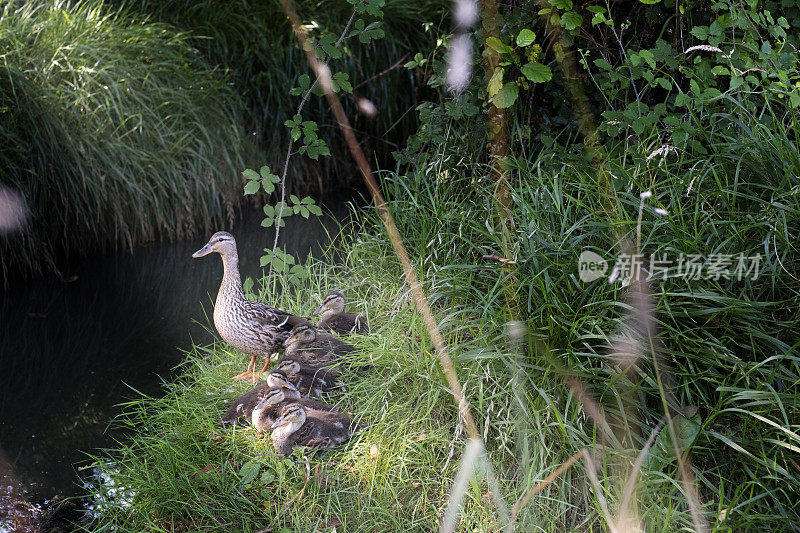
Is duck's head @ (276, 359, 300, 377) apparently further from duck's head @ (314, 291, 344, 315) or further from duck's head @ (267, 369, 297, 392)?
duck's head @ (314, 291, 344, 315)

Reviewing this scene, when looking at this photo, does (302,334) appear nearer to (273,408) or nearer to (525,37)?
(273,408)

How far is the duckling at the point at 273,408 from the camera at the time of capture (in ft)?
10.9

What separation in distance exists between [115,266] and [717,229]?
4.88 meters

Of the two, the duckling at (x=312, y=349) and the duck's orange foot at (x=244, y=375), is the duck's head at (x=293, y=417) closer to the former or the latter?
the duckling at (x=312, y=349)

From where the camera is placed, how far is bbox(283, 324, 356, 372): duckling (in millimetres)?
3762

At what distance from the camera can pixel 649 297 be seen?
294cm

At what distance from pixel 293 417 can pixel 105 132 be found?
4139 millimetres

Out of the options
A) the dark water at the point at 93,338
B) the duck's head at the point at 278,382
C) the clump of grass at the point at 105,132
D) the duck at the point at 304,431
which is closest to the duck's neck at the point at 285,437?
the duck at the point at 304,431

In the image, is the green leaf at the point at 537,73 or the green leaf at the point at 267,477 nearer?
the green leaf at the point at 267,477

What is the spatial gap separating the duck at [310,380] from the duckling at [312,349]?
7 centimetres

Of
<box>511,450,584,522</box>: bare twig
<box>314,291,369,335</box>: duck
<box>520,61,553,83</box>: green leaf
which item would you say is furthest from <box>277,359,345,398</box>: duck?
<box>520,61,553,83</box>: green leaf

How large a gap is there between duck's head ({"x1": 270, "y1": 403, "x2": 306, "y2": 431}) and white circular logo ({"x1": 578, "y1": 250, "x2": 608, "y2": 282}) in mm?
1277

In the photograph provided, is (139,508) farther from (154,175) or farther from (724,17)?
(154,175)

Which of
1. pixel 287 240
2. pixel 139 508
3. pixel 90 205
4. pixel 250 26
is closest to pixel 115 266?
pixel 90 205
